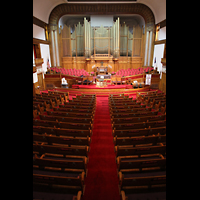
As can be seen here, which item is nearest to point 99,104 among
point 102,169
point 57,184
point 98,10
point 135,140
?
point 135,140

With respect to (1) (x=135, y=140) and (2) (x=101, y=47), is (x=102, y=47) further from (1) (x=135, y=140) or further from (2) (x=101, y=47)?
(1) (x=135, y=140)

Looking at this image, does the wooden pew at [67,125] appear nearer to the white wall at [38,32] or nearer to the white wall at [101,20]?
the white wall at [38,32]

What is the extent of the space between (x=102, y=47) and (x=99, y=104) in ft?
32.1

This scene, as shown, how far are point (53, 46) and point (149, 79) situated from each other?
10517 mm

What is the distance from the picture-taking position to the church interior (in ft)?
7.30

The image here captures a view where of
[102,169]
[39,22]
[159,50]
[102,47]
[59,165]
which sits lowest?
[102,169]

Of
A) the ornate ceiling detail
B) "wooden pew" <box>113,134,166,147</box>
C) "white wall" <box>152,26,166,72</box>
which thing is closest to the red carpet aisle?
"wooden pew" <box>113,134,166,147</box>

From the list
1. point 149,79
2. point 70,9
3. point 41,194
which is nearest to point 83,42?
point 70,9

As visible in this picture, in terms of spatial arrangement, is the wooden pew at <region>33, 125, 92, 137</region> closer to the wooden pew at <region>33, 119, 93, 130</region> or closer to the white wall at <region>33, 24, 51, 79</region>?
the wooden pew at <region>33, 119, 93, 130</region>

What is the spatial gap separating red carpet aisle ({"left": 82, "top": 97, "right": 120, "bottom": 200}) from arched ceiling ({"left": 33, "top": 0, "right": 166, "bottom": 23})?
11436mm

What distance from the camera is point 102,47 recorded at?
15.0 metres

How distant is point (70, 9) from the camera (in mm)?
13883

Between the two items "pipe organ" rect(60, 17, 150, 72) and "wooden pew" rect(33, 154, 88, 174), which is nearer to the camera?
"wooden pew" rect(33, 154, 88, 174)
